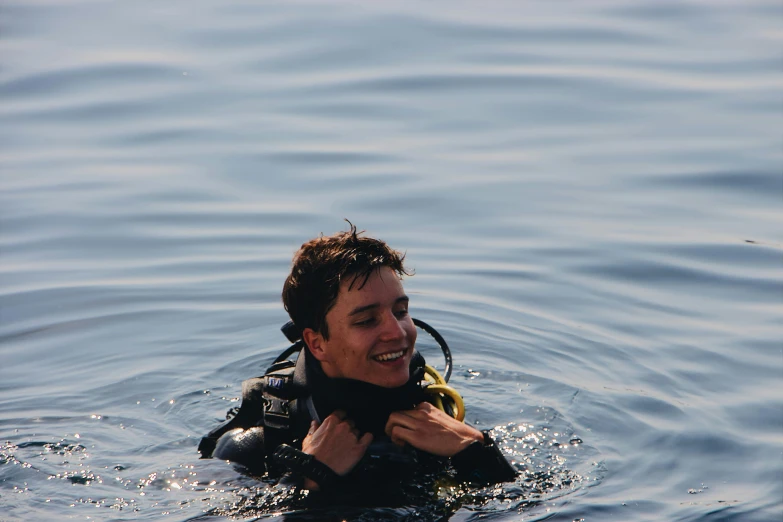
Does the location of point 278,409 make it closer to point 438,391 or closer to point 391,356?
point 391,356

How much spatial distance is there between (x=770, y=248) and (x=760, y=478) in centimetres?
367

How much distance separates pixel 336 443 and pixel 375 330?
1.82 ft

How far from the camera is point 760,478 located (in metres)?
6.09

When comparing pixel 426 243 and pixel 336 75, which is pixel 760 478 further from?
pixel 336 75

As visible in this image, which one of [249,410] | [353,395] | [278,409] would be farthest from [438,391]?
[249,410]

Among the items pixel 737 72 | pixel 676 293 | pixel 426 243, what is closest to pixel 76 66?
pixel 426 243

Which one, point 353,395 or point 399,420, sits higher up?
point 353,395

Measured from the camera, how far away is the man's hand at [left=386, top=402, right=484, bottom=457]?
5484 mm

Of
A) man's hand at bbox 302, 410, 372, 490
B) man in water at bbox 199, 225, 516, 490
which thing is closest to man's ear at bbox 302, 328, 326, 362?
man in water at bbox 199, 225, 516, 490

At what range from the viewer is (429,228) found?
10039 millimetres

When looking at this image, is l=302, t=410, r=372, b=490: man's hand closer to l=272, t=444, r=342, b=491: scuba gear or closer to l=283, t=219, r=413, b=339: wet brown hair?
l=272, t=444, r=342, b=491: scuba gear

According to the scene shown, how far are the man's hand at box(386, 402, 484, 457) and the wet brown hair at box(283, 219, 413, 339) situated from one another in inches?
21.5

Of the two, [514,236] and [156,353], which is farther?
[514,236]

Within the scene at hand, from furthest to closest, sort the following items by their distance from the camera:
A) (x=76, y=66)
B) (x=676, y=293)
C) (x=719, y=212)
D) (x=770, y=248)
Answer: (x=76, y=66) → (x=719, y=212) → (x=770, y=248) → (x=676, y=293)
